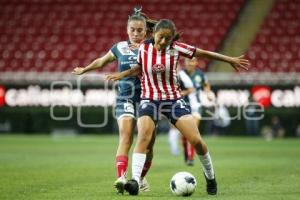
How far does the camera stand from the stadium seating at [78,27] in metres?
28.2

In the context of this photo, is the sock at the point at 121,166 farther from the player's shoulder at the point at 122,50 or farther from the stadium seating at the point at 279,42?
the stadium seating at the point at 279,42

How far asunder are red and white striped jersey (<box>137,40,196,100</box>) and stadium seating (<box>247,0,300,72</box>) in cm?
1913

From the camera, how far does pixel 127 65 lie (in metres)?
8.84

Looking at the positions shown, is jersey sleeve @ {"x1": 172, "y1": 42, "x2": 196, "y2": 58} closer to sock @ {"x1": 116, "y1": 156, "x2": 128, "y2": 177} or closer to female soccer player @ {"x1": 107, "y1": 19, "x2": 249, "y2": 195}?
female soccer player @ {"x1": 107, "y1": 19, "x2": 249, "y2": 195}

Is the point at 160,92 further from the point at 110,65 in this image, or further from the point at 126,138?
the point at 110,65

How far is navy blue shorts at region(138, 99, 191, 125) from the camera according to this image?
819 centimetres

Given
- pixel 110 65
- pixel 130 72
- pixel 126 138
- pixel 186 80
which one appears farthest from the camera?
pixel 110 65

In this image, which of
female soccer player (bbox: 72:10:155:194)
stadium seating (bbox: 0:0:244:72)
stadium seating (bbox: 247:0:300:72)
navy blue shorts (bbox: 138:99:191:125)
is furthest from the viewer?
stadium seating (bbox: 0:0:244:72)

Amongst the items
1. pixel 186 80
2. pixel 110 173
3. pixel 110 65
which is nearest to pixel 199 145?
pixel 110 173

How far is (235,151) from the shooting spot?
728 inches

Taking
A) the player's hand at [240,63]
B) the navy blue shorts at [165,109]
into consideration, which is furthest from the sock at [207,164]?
the player's hand at [240,63]

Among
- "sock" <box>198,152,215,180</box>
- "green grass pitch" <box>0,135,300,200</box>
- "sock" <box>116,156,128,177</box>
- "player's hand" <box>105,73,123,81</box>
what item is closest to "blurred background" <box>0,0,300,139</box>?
"green grass pitch" <box>0,135,300,200</box>

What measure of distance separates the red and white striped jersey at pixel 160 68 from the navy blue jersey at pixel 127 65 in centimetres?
59

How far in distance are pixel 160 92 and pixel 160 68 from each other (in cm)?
30
